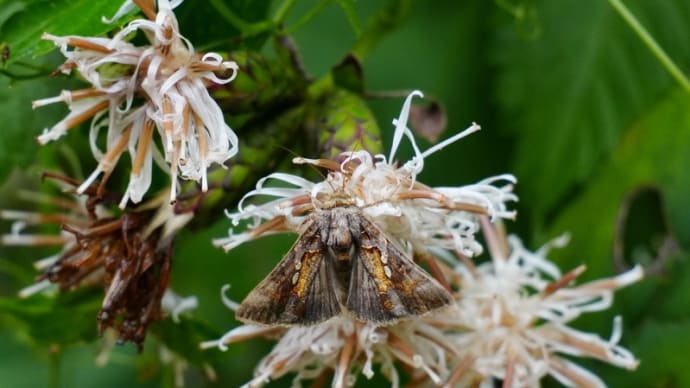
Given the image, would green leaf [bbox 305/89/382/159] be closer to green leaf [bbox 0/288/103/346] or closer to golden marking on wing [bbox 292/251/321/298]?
golden marking on wing [bbox 292/251/321/298]

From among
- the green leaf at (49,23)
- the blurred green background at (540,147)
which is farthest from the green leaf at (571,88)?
the green leaf at (49,23)

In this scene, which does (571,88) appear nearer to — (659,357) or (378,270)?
(659,357)

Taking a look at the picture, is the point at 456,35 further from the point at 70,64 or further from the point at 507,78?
the point at 70,64

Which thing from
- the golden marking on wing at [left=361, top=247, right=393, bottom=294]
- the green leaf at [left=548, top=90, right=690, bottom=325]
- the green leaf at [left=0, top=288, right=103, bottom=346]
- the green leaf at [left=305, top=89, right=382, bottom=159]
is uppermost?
the green leaf at [left=305, top=89, right=382, bottom=159]

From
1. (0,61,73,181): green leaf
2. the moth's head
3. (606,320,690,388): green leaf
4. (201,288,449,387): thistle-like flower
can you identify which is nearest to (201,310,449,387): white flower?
(201,288,449,387): thistle-like flower

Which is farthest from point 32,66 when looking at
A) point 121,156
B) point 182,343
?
point 182,343
